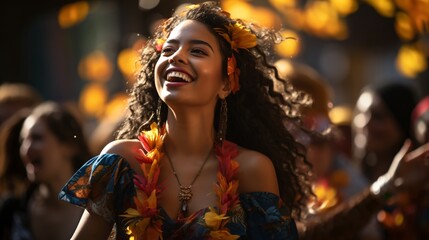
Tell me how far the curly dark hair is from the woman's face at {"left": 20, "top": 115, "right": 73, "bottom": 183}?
2.04 m

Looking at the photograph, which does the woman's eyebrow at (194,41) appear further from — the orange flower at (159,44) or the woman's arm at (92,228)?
the woman's arm at (92,228)

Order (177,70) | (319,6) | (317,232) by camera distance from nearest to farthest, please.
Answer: (177,70) < (317,232) < (319,6)

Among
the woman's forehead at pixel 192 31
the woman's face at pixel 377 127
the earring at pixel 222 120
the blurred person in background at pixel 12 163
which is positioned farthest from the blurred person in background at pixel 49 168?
the woman's forehead at pixel 192 31

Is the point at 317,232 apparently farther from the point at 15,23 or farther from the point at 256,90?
the point at 15,23

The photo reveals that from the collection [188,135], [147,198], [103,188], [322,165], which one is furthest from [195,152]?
[322,165]

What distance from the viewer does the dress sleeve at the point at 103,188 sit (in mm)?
4715

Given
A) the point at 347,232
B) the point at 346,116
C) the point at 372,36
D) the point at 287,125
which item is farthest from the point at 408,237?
the point at 372,36

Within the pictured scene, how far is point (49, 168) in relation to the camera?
283 inches

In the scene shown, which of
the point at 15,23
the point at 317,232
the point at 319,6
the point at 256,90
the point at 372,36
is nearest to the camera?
the point at 256,90

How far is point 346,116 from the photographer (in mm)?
10203

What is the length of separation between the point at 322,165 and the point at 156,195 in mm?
2510

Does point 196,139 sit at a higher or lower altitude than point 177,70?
lower

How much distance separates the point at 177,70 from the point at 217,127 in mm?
410

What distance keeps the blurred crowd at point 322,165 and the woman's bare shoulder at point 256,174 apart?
74cm
